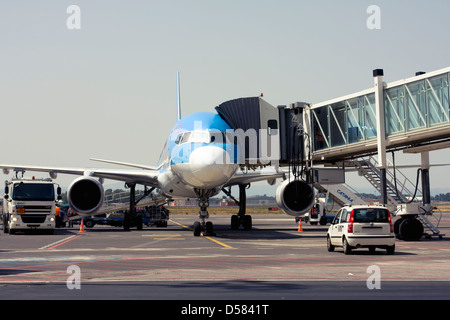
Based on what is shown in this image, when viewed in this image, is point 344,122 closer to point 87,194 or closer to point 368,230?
point 368,230

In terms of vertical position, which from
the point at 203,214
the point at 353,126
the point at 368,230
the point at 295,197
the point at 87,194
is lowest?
the point at 368,230

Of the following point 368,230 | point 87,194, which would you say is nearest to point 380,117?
point 368,230

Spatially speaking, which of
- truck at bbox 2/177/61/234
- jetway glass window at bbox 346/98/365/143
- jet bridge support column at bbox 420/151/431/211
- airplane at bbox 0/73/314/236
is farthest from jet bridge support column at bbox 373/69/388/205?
truck at bbox 2/177/61/234

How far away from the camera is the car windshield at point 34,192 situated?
109 feet

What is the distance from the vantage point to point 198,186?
2644 centimetres

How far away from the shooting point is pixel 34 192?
33.5m

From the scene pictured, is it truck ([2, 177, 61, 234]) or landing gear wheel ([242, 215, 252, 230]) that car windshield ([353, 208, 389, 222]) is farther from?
truck ([2, 177, 61, 234])

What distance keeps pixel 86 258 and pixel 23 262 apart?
1928mm

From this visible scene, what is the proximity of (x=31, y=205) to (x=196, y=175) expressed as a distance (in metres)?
11.7

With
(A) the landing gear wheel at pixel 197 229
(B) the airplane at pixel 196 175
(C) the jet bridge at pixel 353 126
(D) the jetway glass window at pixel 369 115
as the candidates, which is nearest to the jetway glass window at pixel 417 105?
(C) the jet bridge at pixel 353 126

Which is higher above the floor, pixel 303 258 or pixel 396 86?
pixel 396 86
